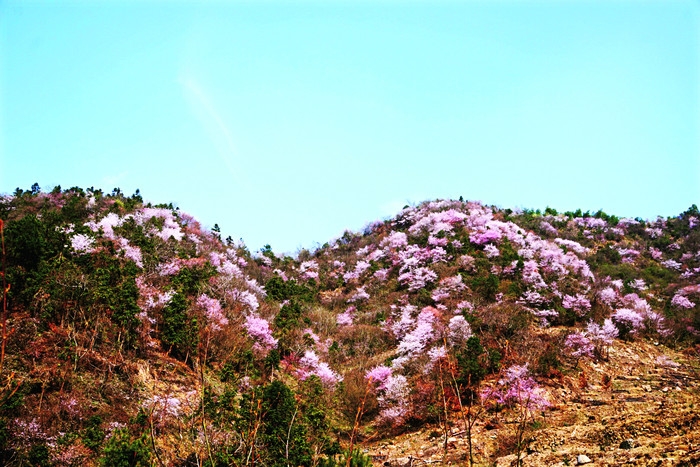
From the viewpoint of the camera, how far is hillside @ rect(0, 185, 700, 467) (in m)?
7.64

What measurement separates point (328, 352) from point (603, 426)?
8904mm

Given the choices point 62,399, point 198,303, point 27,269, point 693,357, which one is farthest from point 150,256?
point 693,357

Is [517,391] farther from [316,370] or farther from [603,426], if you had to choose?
[316,370]

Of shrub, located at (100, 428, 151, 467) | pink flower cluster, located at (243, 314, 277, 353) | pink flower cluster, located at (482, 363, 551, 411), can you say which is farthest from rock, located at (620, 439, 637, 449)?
pink flower cluster, located at (243, 314, 277, 353)

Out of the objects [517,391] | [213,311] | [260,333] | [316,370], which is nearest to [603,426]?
[517,391]

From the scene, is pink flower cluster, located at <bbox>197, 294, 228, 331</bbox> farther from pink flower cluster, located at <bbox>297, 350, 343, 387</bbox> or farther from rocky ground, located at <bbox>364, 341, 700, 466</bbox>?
rocky ground, located at <bbox>364, 341, 700, 466</bbox>

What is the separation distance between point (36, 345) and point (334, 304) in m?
12.9

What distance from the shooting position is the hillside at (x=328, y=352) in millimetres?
7645

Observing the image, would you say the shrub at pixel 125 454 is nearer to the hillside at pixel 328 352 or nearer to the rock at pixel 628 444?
the hillside at pixel 328 352

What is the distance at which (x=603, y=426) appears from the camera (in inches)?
324

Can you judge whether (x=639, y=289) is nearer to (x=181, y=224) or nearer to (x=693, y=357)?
(x=693, y=357)

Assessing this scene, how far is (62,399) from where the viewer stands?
26.9ft

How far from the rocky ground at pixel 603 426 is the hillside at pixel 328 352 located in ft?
0.18

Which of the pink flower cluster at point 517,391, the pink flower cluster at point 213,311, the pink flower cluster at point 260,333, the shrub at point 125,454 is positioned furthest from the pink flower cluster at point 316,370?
the shrub at point 125,454
